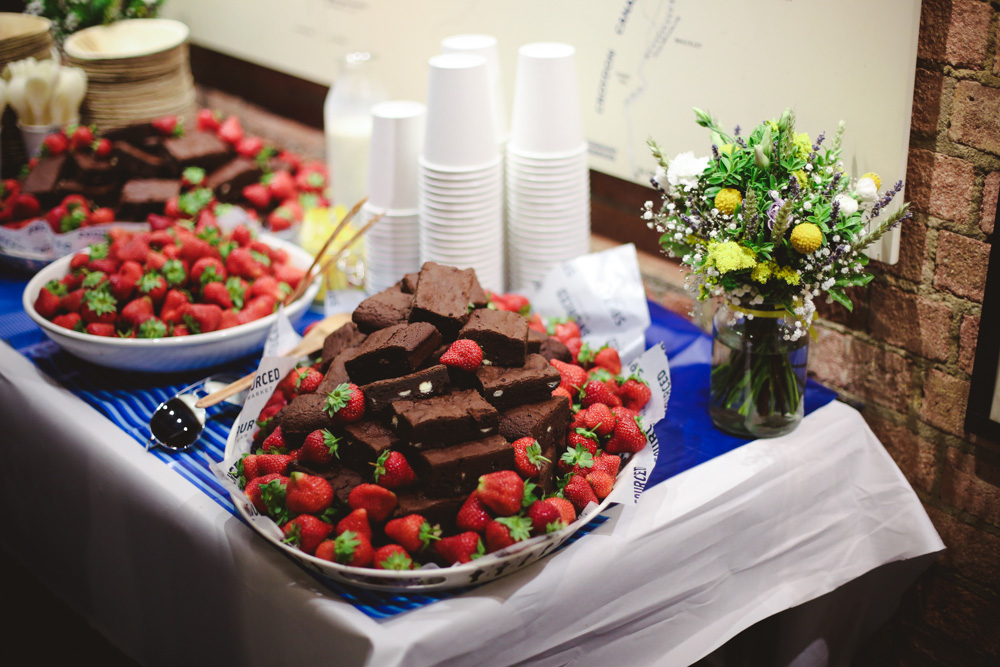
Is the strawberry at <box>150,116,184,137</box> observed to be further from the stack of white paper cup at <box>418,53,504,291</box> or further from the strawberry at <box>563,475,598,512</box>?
the strawberry at <box>563,475,598,512</box>

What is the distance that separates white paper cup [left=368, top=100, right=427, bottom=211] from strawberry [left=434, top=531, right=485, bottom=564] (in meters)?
0.92

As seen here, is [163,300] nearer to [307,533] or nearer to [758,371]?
[307,533]

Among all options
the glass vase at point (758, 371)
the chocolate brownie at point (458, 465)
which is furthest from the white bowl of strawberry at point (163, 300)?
the glass vase at point (758, 371)

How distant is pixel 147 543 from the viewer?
133cm

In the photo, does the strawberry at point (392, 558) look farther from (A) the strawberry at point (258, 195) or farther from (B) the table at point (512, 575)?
(A) the strawberry at point (258, 195)

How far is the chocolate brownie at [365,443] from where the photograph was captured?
44.7 inches

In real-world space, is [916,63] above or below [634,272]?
above

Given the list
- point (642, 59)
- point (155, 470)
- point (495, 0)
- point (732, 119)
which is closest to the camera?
point (155, 470)

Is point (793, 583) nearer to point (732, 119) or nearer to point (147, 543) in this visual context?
point (732, 119)

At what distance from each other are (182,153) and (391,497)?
1.54 m

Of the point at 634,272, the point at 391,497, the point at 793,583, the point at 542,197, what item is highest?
→ the point at 542,197

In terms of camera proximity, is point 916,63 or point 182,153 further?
point 182,153

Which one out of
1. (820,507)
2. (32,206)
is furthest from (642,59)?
(32,206)

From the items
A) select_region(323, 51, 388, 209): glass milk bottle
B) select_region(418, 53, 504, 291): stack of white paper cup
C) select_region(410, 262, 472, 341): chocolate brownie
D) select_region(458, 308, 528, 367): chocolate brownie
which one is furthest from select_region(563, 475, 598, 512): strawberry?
select_region(323, 51, 388, 209): glass milk bottle
